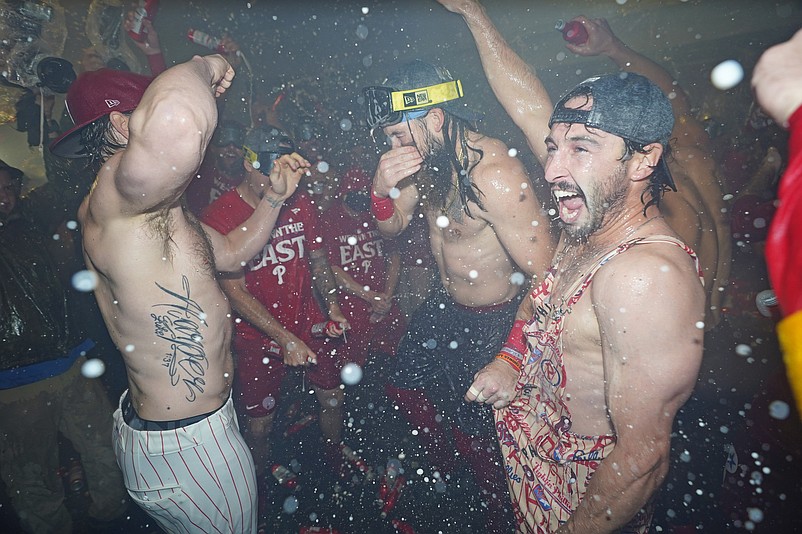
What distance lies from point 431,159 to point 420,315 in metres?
1.62

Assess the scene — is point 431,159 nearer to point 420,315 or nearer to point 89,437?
point 420,315

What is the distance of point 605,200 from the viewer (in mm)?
2092

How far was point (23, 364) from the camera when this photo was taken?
3.50 meters

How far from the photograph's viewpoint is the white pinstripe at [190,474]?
7.92ft

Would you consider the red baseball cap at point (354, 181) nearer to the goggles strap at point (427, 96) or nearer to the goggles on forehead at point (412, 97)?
the goggles on forehead at point (412, 97)

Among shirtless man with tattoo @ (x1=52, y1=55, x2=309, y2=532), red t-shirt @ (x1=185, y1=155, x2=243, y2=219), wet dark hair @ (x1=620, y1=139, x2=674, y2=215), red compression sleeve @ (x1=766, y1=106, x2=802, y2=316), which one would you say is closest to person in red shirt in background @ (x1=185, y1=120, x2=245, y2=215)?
red t-shirt @ (x1=185, y1=155, x2=243, y2=219)

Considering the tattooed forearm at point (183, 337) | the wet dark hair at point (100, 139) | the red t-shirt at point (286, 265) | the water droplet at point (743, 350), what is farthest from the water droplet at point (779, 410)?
the wet dark hair at point (100, 139)

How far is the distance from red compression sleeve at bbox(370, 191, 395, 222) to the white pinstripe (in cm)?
217

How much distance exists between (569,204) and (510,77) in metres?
1.47

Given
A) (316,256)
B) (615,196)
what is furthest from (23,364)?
(615,196)

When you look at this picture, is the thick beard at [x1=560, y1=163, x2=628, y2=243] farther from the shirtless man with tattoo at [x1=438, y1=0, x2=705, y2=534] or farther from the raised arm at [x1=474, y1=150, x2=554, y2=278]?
the raised arm at [x1=474, y1=150, x2=554, y2=278]

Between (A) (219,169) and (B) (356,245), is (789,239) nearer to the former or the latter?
(B) (356,245)

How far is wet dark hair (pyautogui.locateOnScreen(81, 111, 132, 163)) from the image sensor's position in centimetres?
226

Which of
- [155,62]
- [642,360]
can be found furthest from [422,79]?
[155,62]
